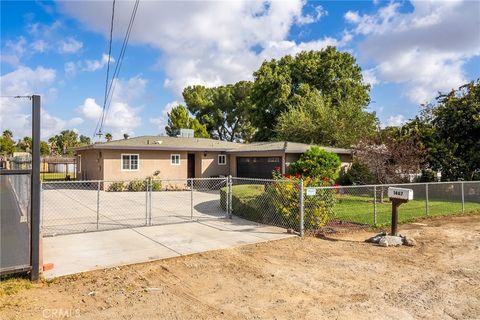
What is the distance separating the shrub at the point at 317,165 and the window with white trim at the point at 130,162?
996 cm

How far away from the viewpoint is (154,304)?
4680 millimetres

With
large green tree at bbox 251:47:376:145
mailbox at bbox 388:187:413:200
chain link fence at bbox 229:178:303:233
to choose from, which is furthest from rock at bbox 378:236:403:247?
large green tree at bbox 251:47:376:145

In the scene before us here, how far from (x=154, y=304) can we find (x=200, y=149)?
17948mm

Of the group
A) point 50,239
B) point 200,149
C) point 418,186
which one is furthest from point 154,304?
point 200,149

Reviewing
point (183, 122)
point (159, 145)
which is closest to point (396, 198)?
point (159, 145)

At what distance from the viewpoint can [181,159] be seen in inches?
896

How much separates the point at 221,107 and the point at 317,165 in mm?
34681

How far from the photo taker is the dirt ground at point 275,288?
4477 mm

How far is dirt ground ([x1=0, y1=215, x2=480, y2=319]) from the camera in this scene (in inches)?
176

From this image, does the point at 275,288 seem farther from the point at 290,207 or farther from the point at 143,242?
A: the point at 290,207

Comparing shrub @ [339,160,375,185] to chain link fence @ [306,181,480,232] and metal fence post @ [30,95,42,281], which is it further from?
metal fence post @ [30,95,42,281]

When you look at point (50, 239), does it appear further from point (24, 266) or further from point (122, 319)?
point (122, 319)

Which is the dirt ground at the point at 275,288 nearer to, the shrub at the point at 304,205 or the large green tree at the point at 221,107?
the shrub at the point at 304,205

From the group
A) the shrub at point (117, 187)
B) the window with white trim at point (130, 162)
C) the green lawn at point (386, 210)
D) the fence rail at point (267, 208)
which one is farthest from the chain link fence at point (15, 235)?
the window with white trim at point (130, 162)
